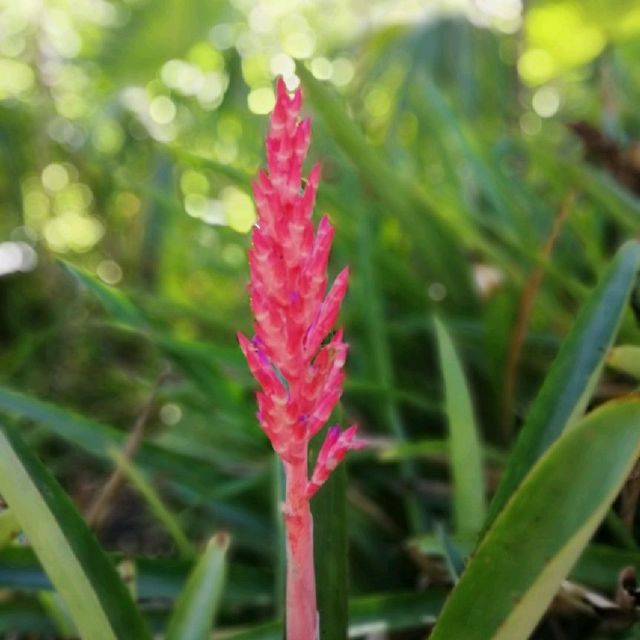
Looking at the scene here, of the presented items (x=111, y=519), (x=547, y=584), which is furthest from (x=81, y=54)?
(x=547, y=584)

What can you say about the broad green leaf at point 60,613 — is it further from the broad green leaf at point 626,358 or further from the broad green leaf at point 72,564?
the broad green leaf at point 626,358

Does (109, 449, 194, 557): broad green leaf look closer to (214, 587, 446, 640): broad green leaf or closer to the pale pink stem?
(214, 587, 446, 640): broad green leaf

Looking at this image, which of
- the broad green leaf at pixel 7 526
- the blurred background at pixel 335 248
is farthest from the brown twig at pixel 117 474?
the broad green leaf at pixel 7 526

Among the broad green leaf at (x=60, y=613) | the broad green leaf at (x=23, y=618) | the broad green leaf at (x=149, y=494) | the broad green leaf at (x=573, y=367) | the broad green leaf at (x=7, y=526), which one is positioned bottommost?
the broad green leaf at (x=23, y=618)

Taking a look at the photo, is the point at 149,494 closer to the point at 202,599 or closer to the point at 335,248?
the point at 202,599

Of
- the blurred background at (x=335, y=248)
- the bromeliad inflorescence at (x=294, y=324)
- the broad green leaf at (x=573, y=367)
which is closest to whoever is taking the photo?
the bromeliad inflorescence at (x=294, y=324)
